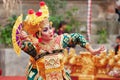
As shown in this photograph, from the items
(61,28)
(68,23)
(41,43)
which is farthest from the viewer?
(68,23)

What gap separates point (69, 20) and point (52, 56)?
5337mm

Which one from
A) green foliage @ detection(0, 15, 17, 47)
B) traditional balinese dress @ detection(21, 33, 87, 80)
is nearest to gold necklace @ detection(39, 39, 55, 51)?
traditional balinese dress @ detection(21, 33, 87, 80)

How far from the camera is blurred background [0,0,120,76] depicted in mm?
9789

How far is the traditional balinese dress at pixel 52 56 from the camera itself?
5637 mm

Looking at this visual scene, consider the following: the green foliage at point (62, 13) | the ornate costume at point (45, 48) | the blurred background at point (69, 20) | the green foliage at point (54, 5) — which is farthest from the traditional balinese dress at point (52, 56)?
the green foliage at point (54, 5)

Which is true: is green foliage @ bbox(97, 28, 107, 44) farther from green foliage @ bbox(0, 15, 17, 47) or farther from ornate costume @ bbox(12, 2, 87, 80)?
ornate costume @ bbox(12, 2, 87, 80)

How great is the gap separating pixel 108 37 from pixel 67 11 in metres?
1.08

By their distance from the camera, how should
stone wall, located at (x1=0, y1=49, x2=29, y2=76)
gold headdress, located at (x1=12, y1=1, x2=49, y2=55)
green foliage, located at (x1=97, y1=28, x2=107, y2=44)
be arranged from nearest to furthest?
gold headdress, located at (x1=12, y1=1, x2=49, y2=55), stone wall, located at (x1=0, y1=49, x2=29, y2=76), green foliage, located at (x1=97, y1=28, x2=107, y2=44)

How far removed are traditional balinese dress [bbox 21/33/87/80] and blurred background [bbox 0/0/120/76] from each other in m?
4.01

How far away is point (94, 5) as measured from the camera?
11359 millimetres

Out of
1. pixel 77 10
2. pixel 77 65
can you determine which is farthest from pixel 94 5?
pixel 77 65

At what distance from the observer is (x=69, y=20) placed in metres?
10.9

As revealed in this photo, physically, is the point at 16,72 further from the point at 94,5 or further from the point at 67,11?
the point at 94,5

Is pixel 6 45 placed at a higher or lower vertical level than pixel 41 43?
lower
